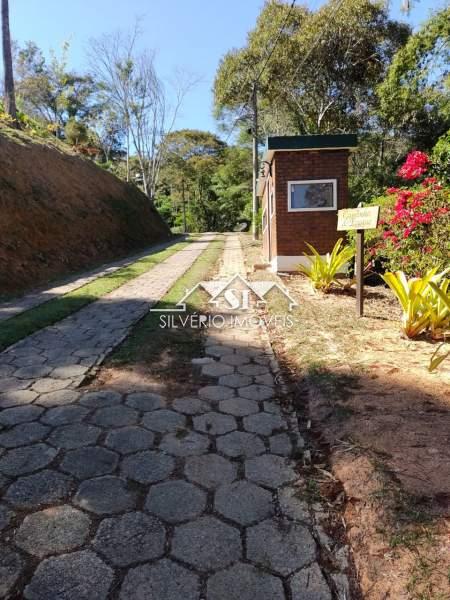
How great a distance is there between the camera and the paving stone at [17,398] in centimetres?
311

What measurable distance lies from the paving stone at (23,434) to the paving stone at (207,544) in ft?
4.18

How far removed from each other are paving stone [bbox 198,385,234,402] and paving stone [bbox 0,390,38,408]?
133 centimetres

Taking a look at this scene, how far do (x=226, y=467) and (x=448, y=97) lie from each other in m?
18.7

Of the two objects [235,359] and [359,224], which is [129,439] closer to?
[235,359]

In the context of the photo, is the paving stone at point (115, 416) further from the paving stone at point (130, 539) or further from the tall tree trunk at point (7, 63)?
the tall tree trunk at point (7, 63)

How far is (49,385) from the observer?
344 cm

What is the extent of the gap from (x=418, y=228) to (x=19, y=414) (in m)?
5.88

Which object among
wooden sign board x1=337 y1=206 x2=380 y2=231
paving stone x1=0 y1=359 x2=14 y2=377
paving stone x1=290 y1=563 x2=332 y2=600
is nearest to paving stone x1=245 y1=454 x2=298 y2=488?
paving stone x1=290 y1=563 x2=332 y2=600

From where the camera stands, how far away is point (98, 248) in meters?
13.7

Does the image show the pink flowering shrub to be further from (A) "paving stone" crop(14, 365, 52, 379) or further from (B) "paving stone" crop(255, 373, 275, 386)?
(A) "paving stone" crop(14, 365, 52, 379)

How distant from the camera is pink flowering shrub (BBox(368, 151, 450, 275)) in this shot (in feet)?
19.3

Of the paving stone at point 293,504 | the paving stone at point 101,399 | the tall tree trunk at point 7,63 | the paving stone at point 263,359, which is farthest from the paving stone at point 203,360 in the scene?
the tall tree trunk at point 7,63


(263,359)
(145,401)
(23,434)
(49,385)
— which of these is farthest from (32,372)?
(263,359)

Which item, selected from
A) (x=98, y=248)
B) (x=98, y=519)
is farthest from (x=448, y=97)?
(x=98, y=519)
